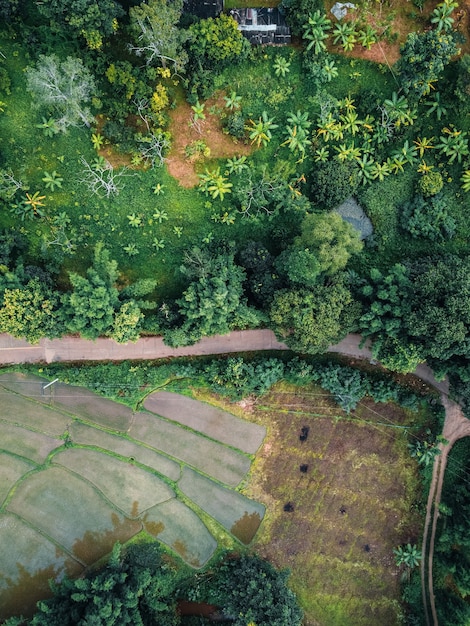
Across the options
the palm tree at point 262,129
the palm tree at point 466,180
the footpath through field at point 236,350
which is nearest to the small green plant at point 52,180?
the footpath through field at point 236,350

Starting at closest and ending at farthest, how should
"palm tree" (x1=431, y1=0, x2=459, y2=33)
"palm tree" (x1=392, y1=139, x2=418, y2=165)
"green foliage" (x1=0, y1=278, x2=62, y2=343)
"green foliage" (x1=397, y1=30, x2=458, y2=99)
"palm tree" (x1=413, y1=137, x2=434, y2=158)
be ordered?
"green foliage" (x1=0, y1=278, x2=62, y2=343)
"green foliage" (x1=397, y1=30, x2=458, y2=99)
"palm tree" (x1=431, y1=0, x2=459, y2=33)
"palm tree" (x1=392, y1=139, x2=418, y2=165)
"palm tree" (x1=413, y1=137, x2=434, y2=158)

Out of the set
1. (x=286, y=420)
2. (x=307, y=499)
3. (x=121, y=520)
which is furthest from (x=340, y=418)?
(x=121, y=520)

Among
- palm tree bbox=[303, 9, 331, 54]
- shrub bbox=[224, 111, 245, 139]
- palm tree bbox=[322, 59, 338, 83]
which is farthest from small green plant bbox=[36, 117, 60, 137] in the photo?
palm tree bbox=[322, 59, 338, 83]

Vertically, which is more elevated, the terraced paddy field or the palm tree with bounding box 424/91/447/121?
the palm tree with bounding box 424/91/447/121

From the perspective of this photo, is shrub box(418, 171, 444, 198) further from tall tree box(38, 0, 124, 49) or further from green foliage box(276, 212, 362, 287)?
tall tree box(38, 0, 124, 49)

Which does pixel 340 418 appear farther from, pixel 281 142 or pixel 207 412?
pixel 281 142

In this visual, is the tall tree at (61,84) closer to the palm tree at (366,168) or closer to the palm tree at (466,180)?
the palm tree at (366,168)
